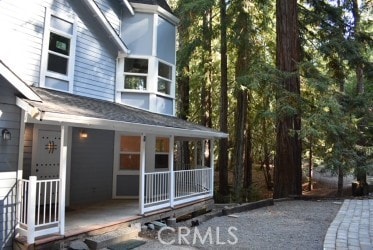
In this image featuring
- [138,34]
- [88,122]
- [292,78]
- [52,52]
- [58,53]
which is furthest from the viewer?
[292,78]

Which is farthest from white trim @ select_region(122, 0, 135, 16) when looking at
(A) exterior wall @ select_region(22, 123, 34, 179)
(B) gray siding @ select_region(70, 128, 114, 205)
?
(A) exterior wall @ select_region(22, 123, 34, 179)

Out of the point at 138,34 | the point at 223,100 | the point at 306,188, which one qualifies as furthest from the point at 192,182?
the point at 306,188

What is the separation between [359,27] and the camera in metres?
17.1

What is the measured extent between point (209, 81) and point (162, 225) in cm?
1299

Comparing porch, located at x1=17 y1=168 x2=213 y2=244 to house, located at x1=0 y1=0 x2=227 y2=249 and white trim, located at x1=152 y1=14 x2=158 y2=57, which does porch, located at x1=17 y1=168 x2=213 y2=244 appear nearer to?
house, located at x1=0 y1=0 x2=227 y2=249

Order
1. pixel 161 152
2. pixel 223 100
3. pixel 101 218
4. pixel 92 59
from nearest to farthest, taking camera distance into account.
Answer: pixel 101 218
pixel 92 59
pixel 161 152
pixel 223 100

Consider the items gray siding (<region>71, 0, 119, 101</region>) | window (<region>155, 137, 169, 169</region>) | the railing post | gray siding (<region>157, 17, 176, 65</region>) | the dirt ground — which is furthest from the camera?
the dirt ground

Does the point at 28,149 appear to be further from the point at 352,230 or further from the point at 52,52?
the point at 352,230

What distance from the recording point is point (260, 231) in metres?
8.92

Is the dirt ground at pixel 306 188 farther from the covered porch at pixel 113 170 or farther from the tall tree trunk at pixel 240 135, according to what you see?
the covered porch at pixel 113 170

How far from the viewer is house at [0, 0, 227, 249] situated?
22.9 ft

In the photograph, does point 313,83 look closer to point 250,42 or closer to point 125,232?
point 250,42

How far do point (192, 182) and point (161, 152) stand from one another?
1.67m

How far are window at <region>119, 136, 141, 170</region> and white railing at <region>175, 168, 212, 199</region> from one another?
1.52 metres
